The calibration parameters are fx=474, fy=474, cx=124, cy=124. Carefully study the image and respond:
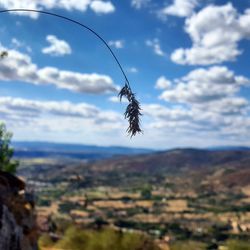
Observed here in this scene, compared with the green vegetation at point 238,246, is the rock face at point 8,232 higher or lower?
higher

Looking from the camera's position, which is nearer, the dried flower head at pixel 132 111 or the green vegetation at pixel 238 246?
the dried flower head at pixel 132 111

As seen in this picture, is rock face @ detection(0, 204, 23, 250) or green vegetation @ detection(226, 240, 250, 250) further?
green vegetation @ detection(226, 240, 250, 250)

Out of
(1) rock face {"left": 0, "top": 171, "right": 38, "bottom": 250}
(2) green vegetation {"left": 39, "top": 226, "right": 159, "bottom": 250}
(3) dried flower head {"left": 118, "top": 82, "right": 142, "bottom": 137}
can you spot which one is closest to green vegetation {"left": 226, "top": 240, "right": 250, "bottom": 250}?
(2) green vegetation {"left": 39, "top": 226, "right": 159, "bottom": 250}

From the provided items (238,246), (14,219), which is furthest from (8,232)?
(238,246)

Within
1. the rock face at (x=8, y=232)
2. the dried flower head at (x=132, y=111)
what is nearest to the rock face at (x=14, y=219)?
the rock face at (x=8, y=232)

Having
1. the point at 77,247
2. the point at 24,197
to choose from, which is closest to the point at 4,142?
the point at 77,247

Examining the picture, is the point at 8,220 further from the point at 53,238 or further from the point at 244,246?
the point at 53,238

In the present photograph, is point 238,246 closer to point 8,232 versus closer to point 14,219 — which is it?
point 14,219

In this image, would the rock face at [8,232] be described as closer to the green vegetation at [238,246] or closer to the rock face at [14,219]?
the rock face at [14,219]

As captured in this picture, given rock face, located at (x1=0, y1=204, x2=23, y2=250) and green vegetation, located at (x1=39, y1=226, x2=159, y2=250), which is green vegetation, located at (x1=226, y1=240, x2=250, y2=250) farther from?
rock face, located at (x1=0, y1=204, x2=23, y2=250)
